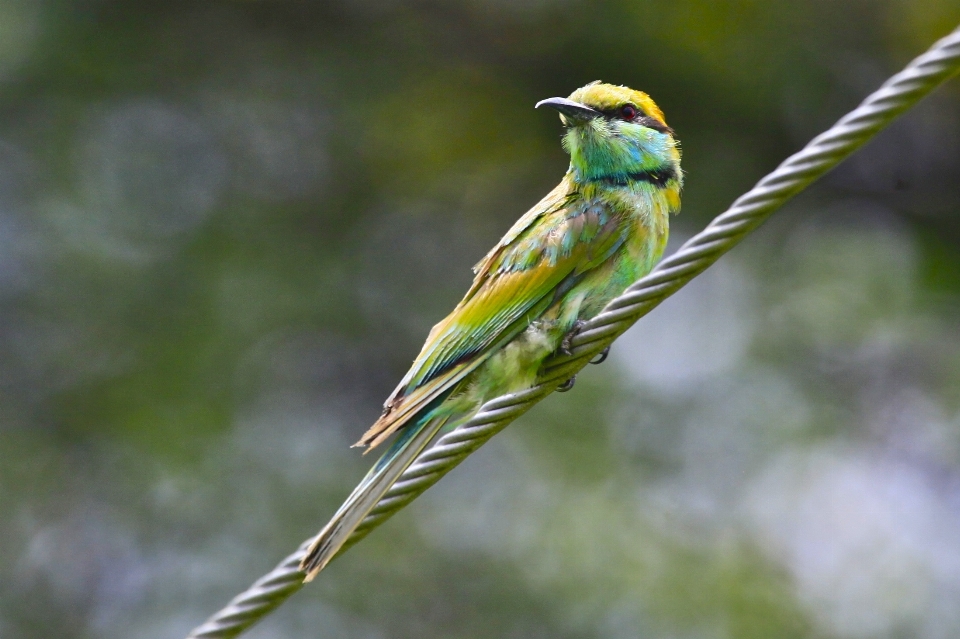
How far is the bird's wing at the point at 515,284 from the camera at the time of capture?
2.95 m

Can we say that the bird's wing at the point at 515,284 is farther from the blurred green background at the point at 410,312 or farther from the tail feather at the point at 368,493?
the blurred green background at the point at 410,312

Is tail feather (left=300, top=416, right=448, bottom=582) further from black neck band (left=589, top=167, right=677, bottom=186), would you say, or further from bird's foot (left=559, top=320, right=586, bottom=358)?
black neck band (left=589, top=167, right=677, bottom=186)

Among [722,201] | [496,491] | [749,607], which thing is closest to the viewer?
[749,607]

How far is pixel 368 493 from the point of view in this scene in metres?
2.62

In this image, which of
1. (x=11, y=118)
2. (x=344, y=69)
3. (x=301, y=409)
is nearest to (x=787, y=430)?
(x=301, y=409)

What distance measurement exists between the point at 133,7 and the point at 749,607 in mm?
5903

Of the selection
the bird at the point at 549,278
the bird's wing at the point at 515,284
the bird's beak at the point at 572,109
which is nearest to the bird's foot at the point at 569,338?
the bird at the point at 549,278

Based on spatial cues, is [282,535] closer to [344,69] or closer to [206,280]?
[206,280]

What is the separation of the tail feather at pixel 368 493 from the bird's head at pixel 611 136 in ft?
3.38

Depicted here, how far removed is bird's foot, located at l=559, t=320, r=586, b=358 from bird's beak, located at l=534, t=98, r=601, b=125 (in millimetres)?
762

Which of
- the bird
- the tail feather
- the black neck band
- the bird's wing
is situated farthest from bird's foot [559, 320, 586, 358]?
the black neck band

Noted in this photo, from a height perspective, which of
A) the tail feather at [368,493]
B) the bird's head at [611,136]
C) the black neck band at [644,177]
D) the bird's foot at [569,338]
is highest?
the bird's head at [611,136]

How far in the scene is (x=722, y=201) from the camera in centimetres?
747

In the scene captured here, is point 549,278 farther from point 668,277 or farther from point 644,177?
point 668,277
